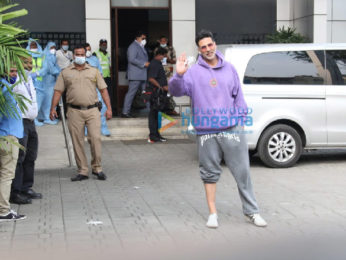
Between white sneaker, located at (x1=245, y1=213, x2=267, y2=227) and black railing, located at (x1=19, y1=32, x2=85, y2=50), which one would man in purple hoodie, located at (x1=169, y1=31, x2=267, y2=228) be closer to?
white sneaker, located at (x1=245, y1=213, x2=267, y2=227)

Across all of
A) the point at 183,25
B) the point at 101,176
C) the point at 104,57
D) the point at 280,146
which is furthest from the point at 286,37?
the point at 101,176

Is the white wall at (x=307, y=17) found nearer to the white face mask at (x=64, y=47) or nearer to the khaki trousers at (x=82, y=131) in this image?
the white face mask at (x=64, y=47)

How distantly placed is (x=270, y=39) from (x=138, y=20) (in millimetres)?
3399

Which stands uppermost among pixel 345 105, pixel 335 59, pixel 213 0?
pixel 213 0

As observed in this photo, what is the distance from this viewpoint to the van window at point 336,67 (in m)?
10.3

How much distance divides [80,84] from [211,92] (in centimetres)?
329

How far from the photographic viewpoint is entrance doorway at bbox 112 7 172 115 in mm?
15844

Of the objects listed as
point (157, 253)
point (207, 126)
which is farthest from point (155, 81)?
point (157, 253)

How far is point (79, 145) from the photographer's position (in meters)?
9.25

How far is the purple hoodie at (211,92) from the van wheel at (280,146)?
380 cm

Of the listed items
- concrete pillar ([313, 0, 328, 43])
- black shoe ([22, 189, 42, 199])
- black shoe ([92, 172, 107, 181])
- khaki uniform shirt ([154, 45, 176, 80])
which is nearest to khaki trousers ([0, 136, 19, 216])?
black shoe ([22, 189, 42, 199])

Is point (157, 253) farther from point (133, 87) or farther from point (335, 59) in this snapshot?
point (133, 87)

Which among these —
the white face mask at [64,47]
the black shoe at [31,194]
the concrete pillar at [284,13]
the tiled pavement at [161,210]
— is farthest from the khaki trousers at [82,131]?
the concrete pillar at [284,13]

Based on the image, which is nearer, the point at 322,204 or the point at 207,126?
the point at 207,126
